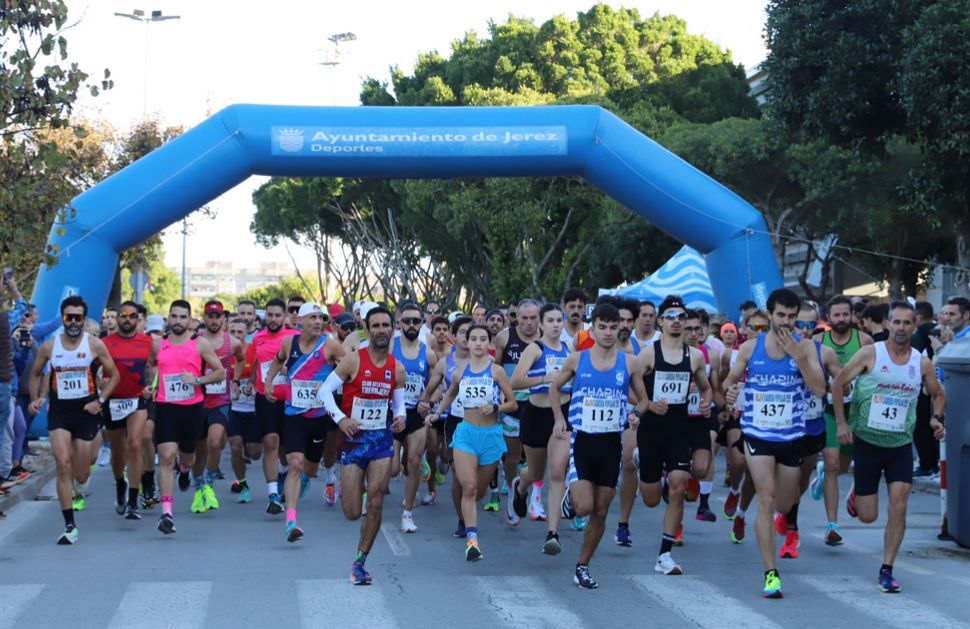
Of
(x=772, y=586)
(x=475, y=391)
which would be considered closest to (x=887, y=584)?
(x=772, y=586)

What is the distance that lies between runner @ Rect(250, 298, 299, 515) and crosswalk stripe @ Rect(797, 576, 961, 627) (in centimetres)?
519

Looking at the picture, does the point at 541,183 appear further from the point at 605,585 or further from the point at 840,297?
the point at 605,585

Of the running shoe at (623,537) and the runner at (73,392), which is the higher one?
the runner at (73,392)

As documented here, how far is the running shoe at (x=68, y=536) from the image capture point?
10.8 metres

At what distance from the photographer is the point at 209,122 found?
19.5 meters

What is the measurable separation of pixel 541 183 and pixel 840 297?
2907 cm

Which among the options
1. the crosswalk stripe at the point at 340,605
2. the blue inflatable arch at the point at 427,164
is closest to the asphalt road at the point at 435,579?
the crosswalk stripe at the point at 340,605

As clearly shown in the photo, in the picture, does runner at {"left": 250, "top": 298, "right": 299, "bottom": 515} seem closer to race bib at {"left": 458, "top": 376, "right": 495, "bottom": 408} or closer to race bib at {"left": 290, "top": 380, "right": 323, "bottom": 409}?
Result: race bib at {"left": 290, "top": 380, "right": 323, "bottom": 409}

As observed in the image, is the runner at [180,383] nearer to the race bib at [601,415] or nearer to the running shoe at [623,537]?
the running shoe at [623,537]

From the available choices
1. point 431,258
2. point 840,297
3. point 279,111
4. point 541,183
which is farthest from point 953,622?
point 431,258

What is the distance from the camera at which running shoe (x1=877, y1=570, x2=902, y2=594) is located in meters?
8.68

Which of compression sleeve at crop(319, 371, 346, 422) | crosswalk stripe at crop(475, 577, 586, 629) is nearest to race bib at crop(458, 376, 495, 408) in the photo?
compression sleeve at crop(319, 371, 346, 422)

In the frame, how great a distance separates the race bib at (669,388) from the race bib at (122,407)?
183 inches

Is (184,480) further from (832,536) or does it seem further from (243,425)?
(832,536)
